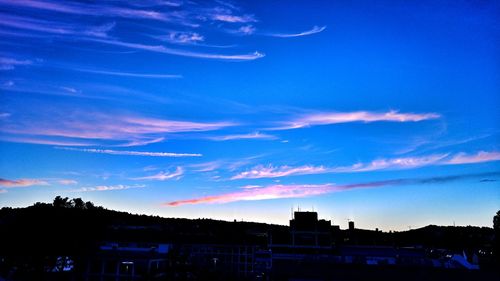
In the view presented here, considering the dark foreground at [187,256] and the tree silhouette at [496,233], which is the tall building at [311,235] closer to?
the dark foreground at [187,256]

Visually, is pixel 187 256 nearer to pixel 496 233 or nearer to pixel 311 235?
pixel 311 235

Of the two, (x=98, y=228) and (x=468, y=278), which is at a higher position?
(x=98, y=228)

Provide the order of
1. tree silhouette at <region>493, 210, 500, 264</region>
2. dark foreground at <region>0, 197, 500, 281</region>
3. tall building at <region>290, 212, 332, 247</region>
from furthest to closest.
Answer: tall building at <region>290, 212, 332, 247</region> < tree silhouette at <region>493, 210, 500, 264</region> < dark foreground at <region>0, 197, 500, 281</region>

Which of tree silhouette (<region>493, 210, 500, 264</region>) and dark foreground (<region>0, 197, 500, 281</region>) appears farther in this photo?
tree silhouette (<region>493, 210, 500, 264</region>)

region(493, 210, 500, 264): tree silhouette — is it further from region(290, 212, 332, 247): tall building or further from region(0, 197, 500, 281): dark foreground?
region(290, 212, 332, 247): tall building

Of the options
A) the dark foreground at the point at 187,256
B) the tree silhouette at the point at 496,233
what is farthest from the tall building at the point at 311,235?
the tree silhouette at the point at 496,233

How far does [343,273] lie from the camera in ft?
92.5

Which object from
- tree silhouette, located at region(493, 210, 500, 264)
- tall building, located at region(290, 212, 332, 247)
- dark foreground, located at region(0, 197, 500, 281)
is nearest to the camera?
dark foreground, located at region(0, 197, 500, 281)

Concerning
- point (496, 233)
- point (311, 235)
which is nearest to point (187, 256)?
point (311, 235)

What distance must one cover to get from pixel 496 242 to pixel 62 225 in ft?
259

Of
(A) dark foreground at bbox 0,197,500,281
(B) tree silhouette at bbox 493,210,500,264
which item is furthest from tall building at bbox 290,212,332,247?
(B) tree silhouette at bbox 493,210,500,264

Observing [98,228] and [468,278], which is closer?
[468,278]

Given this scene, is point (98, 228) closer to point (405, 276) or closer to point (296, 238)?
point (296, 238)

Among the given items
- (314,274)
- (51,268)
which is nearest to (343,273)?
(314,274)
